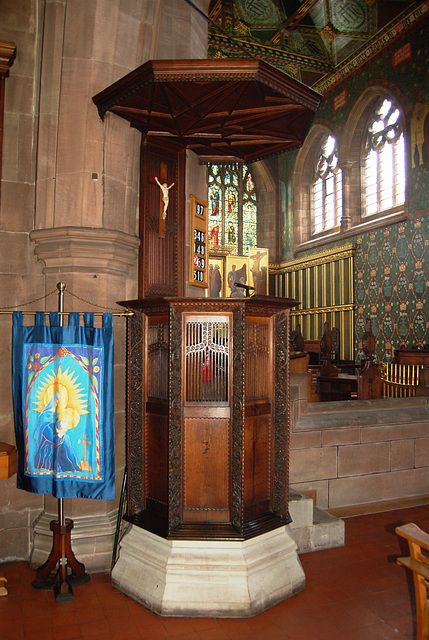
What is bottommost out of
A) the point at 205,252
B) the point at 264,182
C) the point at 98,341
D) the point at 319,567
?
the point at 319,567

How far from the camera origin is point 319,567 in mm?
3709

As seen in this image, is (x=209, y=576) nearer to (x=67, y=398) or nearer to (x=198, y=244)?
(x=67, y=398)

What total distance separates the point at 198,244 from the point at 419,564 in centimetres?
326

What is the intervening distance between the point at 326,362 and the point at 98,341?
5.47m

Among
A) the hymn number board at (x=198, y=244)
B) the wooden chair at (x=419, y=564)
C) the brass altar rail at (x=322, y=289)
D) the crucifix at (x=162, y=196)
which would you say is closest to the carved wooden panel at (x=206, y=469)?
the wooden chair at (x=419, y=564)

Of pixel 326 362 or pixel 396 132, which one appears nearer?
pixel 326 362

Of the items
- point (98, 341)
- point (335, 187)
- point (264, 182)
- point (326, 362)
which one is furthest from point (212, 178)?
point (98, 341)

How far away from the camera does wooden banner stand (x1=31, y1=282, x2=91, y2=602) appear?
330cm

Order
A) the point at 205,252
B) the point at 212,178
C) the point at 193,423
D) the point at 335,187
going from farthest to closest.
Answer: the point at 212,178 < the point at 335,187 < the point at 205,252 < the point at 193,423

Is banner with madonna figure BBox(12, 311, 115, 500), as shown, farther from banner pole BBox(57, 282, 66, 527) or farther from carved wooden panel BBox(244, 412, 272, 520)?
carved wooden panel BBox(244, 412, 272, 520)

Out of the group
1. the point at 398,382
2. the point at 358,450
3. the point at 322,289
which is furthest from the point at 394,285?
the point at 358,450

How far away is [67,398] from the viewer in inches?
137

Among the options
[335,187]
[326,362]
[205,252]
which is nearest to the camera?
[205,252]

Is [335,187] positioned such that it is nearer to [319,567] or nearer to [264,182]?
[264,182]
